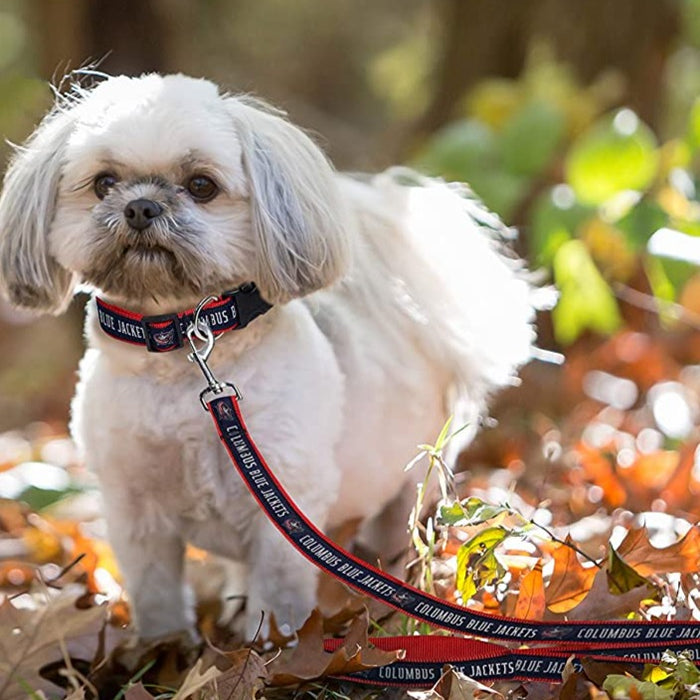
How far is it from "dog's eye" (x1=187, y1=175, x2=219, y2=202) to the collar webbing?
0.22 m

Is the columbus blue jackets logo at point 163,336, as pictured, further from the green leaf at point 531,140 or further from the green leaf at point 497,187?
the green leaf at point 531,140

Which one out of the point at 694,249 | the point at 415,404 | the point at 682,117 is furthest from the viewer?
the point at 682,117

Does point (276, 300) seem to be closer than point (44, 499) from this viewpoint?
Yes

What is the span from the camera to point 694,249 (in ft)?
11.1

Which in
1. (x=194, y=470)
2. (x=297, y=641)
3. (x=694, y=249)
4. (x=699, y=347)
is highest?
(x=694, y=249)

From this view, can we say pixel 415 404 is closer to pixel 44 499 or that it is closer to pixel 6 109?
pixel 44 499

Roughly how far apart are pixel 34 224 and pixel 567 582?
1.40 meters

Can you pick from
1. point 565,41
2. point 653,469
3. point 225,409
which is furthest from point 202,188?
point 565,41

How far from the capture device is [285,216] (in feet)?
Answer: 7.88

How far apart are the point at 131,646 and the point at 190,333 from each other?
791 millimetres

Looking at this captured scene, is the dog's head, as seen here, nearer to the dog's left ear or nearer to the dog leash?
the dog's left ear

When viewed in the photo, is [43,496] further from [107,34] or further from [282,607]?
[107,34]

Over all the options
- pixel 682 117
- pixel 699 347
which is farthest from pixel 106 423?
pixel 682 117

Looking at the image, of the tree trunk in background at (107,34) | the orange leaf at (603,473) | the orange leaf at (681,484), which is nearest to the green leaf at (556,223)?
the orange leaf at (603,473)
